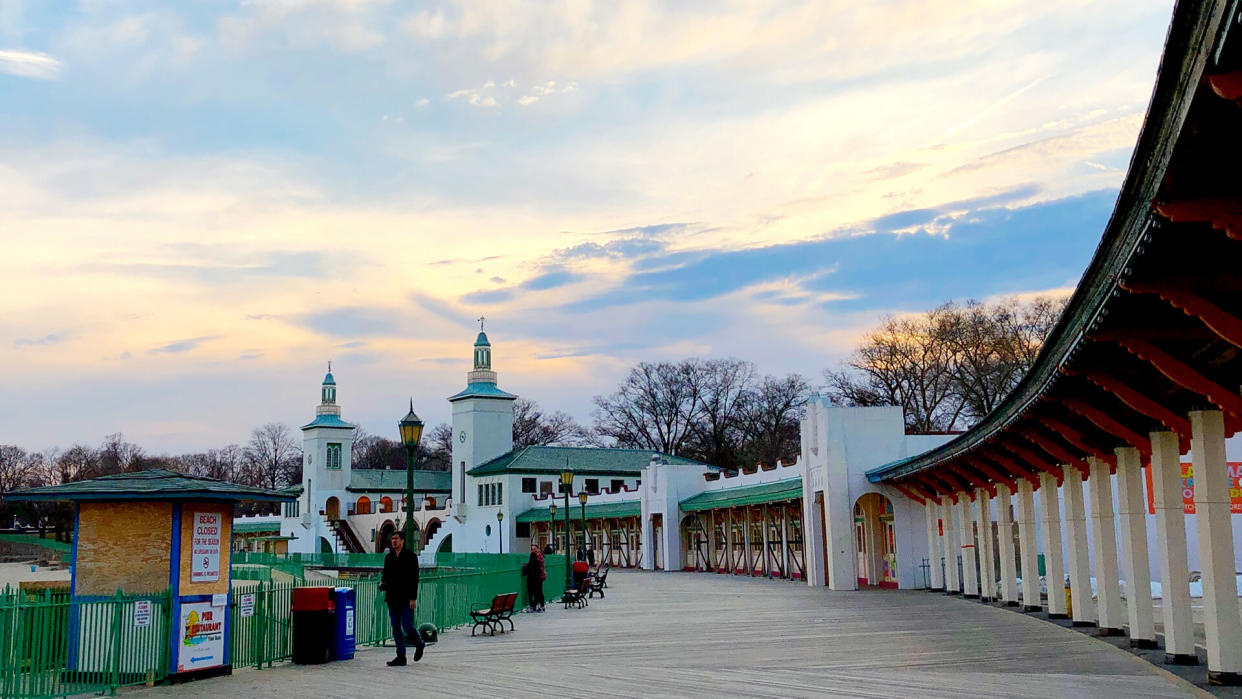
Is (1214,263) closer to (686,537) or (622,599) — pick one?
(622,599)

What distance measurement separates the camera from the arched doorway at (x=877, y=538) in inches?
1362

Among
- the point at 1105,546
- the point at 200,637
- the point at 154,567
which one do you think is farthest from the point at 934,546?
the point at 154,567

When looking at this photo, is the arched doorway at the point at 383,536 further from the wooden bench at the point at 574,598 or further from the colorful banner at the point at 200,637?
the colorful banner at the point at 200,637

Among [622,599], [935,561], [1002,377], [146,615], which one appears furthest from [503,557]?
[1002,377]

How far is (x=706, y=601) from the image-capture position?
28109 millimetres

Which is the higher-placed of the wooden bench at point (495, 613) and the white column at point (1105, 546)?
the white column at point (1105, 546)

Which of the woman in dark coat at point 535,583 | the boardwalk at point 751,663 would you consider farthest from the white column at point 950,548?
the woman in dark coat at point 535,583

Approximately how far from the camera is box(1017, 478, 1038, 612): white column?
21.6 meters

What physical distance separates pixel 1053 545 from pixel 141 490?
15.1 meters

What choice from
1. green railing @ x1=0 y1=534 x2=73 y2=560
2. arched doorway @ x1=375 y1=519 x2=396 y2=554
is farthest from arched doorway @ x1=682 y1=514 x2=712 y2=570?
green railing @ x1=0 y1=534 x2=73 y2=560

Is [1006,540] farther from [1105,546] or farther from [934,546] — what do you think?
[934,546]

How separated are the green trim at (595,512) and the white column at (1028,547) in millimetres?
35045

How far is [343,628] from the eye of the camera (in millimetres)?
14688

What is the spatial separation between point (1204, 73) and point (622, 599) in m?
26.5
